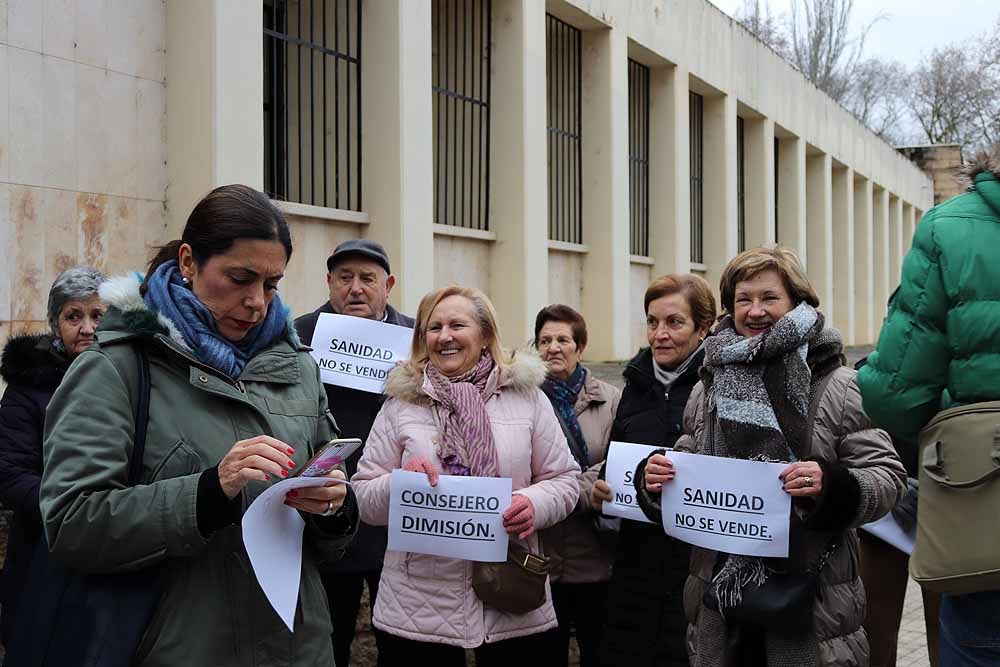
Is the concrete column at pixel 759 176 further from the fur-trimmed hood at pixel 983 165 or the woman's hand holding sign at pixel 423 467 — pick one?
the fur-trimmed hood at pixel 983 165

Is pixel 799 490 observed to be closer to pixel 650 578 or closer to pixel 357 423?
pixel 650 578

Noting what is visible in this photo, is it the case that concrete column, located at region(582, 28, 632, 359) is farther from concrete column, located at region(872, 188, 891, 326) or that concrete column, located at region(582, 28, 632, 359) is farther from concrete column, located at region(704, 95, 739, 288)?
concrete column, located at region(872, 188, 891, 326)

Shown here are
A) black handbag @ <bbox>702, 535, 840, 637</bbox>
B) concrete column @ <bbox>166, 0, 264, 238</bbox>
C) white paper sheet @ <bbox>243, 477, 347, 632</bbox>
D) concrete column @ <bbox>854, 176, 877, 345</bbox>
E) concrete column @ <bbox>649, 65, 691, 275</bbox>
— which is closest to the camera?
white paper sheet @ <bbox>243, 477, 347, 632</bbox>

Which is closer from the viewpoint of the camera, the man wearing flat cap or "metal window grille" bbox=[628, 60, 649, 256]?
the man wearing flat cap

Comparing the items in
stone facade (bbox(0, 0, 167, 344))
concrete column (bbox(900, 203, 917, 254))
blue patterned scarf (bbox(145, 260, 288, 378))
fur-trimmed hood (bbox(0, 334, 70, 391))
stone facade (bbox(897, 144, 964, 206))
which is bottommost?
fur-trimmed hood (bbox(0, 334, 70, 391))

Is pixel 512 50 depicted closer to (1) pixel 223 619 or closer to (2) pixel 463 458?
(2) pixel 463 458

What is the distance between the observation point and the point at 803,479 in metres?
3.26

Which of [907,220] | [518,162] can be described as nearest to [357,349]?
[518,162]

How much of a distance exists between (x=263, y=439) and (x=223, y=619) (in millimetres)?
431

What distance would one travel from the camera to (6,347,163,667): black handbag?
7.36 feet

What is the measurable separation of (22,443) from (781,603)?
268 centimetres

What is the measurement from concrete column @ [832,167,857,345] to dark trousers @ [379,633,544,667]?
24770 millimetres

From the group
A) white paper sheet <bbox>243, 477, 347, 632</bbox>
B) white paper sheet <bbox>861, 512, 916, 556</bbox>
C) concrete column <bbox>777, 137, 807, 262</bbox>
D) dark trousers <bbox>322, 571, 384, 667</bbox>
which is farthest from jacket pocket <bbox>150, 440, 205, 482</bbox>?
concrete column <bbox>777, 137, 807, 262</bbox>

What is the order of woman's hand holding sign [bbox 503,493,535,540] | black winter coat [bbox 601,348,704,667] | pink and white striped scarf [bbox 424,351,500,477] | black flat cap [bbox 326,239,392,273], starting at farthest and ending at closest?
black flat cap [bbox 326,239,392,273]
black winter coat [bbox 601,348,704,667]
pink and white striped scarf [bbox 424,351,500,477]
woman's hand holding sign [bbox 503,493,535,540]
